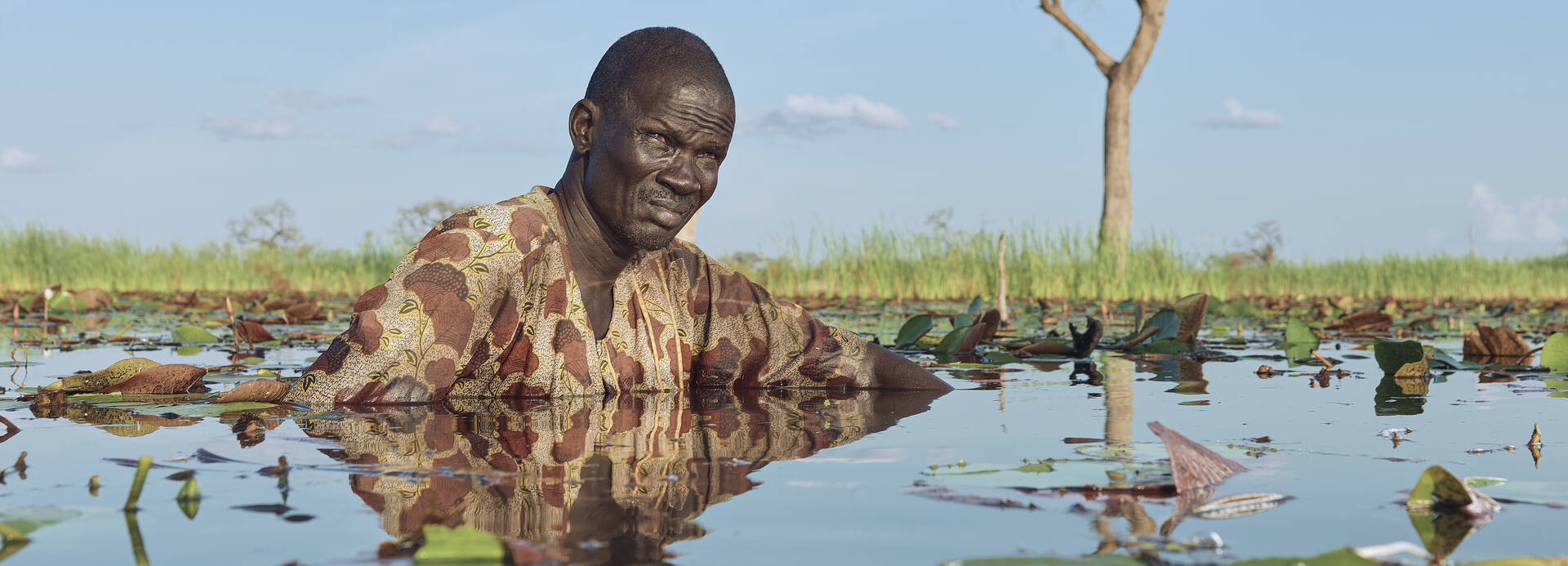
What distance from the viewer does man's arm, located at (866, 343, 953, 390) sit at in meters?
3.55

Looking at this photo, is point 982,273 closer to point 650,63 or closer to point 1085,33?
point 1085,33

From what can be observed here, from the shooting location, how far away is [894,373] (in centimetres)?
358

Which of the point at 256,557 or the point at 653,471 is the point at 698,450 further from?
the point at 256,557

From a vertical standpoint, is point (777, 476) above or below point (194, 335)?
below

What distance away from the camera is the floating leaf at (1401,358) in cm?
355

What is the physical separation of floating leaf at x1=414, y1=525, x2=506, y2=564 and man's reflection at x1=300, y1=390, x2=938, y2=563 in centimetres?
10

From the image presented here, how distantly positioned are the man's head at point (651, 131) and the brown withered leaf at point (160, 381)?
118cm

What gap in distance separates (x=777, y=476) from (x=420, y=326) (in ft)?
4.07

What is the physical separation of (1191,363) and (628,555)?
12.7 feet

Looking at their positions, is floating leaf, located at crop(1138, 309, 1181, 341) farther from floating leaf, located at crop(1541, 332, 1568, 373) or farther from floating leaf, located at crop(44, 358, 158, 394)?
A: floating leaf, located at crop(44, 358, 158, 394)

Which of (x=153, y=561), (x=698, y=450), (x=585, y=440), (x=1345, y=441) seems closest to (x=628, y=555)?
(x=153, y=561)

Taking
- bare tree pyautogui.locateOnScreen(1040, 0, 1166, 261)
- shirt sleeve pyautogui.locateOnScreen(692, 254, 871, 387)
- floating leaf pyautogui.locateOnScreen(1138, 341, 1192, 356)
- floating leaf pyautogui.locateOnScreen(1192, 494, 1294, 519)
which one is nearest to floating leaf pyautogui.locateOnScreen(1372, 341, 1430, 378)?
floating leaf pyautogui.locateOnScreen(1138, 341, 1192, 356)

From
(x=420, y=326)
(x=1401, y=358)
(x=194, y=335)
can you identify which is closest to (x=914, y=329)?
(x=1401, y=358)

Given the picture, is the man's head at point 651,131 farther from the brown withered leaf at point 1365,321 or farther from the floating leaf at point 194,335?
the brown withered leaf at point 1365,321
